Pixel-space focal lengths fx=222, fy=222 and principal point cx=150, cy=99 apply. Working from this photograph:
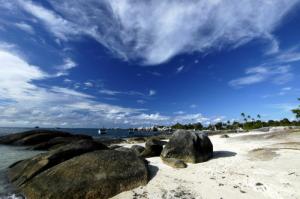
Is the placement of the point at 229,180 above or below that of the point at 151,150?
below

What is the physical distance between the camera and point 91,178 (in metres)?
10.4

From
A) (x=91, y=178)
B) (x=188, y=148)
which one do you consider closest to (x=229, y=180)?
(x=188, y=148)

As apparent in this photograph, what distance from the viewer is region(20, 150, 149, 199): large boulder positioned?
982 centimetres

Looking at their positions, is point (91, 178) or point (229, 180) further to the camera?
point (229, 180)

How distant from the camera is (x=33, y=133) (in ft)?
151

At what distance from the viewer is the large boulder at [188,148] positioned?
14914mm

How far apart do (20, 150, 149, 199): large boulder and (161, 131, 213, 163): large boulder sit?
3.96 meters

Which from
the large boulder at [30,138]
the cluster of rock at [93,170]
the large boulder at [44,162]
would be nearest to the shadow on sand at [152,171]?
the cluster of rock at [93,170]

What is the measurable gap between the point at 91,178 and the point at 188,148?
721cm

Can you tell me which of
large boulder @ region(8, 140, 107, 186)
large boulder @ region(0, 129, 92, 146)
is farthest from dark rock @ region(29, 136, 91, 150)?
large boulder @ region(8, 140, 107, 186)

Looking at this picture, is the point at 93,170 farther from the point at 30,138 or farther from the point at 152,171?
the point at 30,138

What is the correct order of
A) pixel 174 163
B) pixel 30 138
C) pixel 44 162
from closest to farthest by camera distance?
1. pixel 44 162
2. pixel 174 163
3. pixel 30 138

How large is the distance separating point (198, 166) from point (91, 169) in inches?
258

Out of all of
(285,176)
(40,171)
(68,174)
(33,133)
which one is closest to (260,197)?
(285,176)
